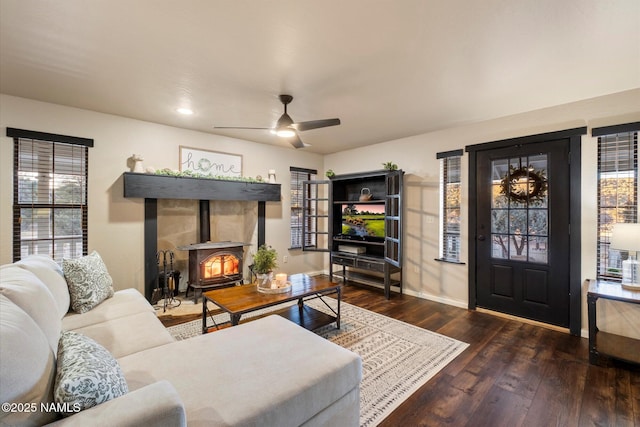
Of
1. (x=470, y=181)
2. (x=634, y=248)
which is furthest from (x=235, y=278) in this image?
(x=634, y=248)

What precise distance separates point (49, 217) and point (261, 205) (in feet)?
9.17

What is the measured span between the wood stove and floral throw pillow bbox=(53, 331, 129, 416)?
9.66 ft

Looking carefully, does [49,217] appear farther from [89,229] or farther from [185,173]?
[185,173]

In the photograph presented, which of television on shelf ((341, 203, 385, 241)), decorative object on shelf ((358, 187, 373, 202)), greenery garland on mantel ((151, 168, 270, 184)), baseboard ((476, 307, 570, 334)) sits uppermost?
greenery garland on mantel ((151, 168, 270, 184))

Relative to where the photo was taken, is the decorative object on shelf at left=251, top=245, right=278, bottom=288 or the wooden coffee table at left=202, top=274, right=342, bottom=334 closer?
the wooden coffee table at left=202, top=274, right=342, bottom=334

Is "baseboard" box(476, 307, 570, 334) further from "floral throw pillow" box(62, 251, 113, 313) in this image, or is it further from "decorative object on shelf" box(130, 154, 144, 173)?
"decorative object on shelf" box(130, 154, 144, 173)

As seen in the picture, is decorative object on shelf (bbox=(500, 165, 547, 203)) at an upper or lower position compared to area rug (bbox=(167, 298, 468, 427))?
upper

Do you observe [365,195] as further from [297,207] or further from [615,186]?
[615,186]

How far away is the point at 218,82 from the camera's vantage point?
2801 millimetres

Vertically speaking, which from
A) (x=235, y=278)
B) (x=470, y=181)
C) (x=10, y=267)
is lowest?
(x=235, y=278)

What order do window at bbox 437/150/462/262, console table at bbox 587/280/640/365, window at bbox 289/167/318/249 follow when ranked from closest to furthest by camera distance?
1. console table at bbox 587/280/640/365
2. window at bbox 437/150/462/262
3. window at bbox 289/167/318/249

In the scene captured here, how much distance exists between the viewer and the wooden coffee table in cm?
259

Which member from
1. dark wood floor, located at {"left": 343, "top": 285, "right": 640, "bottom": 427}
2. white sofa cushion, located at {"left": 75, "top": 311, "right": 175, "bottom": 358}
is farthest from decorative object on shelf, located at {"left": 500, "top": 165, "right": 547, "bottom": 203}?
white sofa cushion, located at {"left": 75, "top": 311, "right": 175, "bottom": 358}

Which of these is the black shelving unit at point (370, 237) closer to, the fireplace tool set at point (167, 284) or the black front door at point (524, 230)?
the black front door at point (524, 230)
